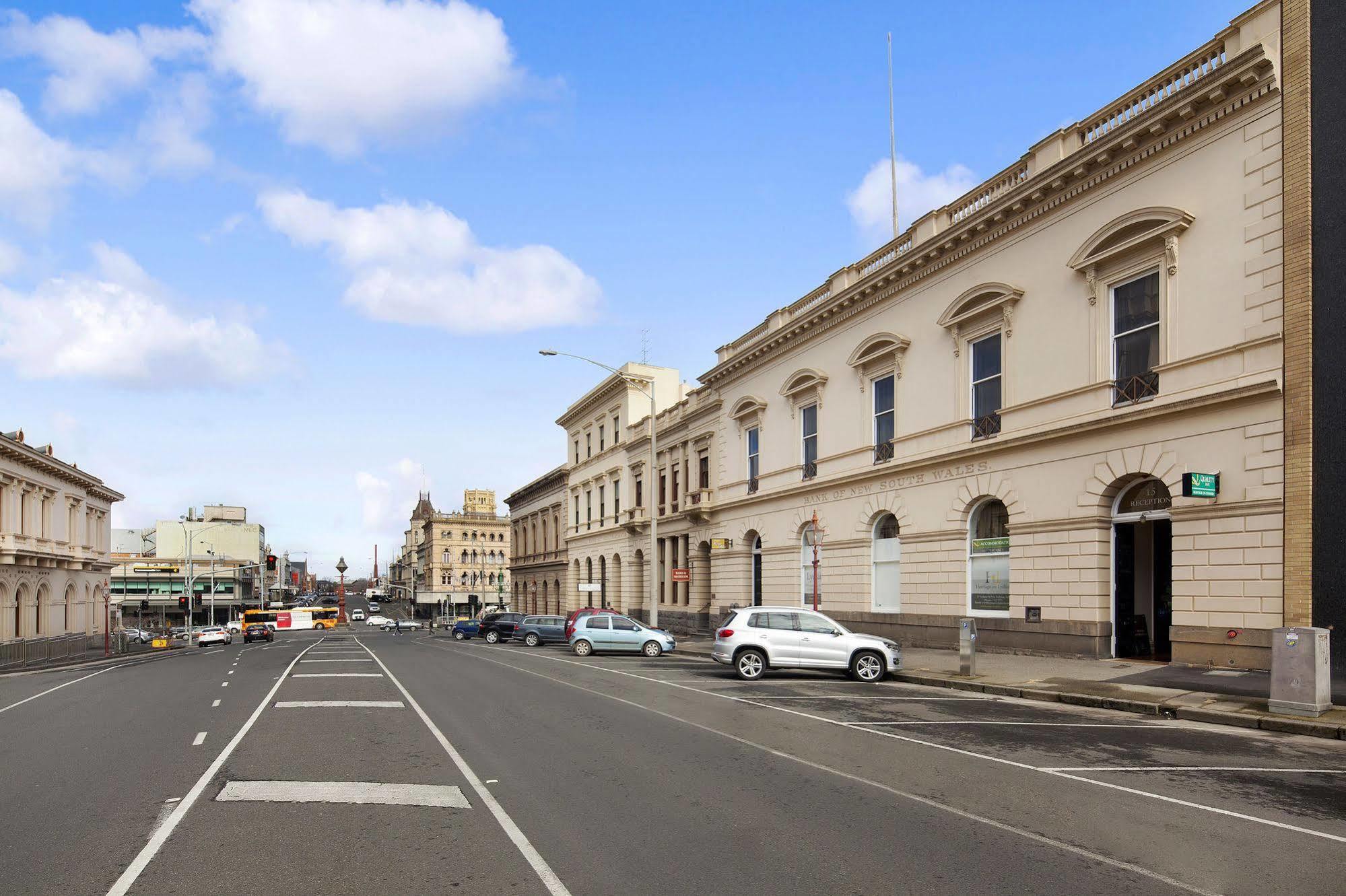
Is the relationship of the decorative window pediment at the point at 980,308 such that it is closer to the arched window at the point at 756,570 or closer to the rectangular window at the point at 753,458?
the rectangular window at the point at 753,458

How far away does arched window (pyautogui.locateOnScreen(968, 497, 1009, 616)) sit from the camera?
24.8m

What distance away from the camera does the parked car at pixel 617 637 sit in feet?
103

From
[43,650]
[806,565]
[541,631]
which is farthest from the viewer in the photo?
[541,631]

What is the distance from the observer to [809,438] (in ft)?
114

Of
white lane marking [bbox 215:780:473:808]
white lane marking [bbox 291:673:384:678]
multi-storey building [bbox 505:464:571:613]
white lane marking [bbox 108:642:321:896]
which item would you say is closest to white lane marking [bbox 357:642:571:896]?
white lane marking [bbox 215:780:473:808]

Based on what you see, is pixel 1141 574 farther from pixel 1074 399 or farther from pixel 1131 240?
pixel 1131 240

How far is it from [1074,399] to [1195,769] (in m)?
13.4

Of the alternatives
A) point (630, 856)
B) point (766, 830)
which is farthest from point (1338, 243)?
point (630, 856)

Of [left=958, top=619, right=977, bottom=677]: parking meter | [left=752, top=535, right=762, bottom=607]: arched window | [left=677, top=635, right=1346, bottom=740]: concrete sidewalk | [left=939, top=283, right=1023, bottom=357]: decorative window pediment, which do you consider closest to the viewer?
[left=677, top=635, right=1346, bottom=740]: concrete sidewalk

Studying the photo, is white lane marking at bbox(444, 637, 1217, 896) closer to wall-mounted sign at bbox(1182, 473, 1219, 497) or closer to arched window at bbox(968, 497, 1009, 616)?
wall-mounted sign at bbox(1182, 473, 1219, 497)

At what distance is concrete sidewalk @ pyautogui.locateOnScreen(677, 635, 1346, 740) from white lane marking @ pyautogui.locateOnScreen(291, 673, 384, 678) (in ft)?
40.8

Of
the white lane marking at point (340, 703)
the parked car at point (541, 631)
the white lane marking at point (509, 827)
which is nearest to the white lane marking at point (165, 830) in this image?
the white lane marking at point (509, 827)

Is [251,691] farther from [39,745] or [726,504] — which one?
[726,504]

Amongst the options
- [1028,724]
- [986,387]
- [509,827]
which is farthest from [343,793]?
[986,387]
